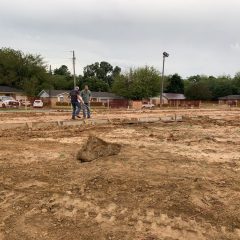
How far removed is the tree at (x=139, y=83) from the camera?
8219 centimetres

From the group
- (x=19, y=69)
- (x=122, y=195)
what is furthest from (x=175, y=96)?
(x=122, y=195)

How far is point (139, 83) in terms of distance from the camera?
8219 centimetres

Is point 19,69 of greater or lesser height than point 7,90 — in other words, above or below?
above

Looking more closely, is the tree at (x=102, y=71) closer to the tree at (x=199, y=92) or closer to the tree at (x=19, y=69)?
the tree at (x=199, y=92)

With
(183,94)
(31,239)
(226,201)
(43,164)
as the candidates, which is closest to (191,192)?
(226,201)

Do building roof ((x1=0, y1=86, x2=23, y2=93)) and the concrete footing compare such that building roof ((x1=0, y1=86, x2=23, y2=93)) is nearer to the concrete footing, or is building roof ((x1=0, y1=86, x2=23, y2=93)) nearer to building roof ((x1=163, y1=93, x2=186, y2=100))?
building roof ((x1=163, y1=93, x2=186, y2=100))

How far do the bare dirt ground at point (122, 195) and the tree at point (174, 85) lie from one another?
10997 cm

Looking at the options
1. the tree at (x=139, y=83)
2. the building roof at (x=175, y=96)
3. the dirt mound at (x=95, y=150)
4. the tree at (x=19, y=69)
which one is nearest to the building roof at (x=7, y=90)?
the tree at (x=19, y=69)

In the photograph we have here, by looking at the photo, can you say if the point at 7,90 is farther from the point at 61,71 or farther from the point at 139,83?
the point at 61,71

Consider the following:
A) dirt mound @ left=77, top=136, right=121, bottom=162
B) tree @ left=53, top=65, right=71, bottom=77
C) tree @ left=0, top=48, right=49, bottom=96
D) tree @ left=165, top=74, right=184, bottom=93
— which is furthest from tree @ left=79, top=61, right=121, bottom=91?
dirt mound @ left=77, top=136, right=121, bottom=162

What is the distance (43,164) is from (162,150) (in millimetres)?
2907

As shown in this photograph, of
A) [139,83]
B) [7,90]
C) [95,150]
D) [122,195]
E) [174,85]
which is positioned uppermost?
[139,83]

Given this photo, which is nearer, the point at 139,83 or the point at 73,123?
the point at 73,123

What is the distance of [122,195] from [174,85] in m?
115
